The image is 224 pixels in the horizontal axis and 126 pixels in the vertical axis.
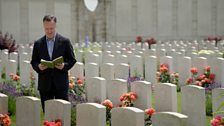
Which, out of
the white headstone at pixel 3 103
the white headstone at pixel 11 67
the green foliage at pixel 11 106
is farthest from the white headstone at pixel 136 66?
the white headstone at pixel 3 103

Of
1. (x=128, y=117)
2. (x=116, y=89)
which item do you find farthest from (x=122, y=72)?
(x=128, y=117)

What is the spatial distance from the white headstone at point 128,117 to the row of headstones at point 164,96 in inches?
49.9

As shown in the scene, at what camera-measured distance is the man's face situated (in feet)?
22.0

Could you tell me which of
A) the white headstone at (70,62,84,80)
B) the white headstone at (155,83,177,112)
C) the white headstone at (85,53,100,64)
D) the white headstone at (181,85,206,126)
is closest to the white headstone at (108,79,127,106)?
the white headstone at (155,83,177,112)

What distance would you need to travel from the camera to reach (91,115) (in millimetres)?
5418

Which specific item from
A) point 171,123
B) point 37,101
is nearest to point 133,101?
point 37,101

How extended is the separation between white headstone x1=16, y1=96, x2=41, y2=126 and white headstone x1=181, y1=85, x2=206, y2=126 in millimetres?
1735

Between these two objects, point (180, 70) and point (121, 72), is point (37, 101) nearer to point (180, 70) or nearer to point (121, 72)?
point (121, 72)

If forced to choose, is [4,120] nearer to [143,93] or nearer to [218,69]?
[143,93]

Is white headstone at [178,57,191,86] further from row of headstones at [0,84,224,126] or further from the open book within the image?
the open book

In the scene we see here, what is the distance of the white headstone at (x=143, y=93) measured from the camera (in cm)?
710

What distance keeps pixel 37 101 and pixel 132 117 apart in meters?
1.17

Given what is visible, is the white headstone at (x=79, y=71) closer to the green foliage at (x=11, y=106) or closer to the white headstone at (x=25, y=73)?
the white headstone at (x=25, y=73)

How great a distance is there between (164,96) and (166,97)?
0.13 feet
